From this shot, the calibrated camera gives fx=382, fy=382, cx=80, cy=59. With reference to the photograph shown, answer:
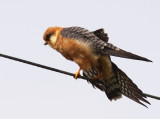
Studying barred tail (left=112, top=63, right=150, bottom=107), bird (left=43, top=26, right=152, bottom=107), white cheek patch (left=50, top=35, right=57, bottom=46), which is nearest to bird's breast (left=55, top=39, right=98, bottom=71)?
bird (left=43, top=26, right=152, bottom=107)

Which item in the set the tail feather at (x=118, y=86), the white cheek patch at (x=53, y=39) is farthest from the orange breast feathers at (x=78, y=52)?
the tail feather at (x=118, y=86)

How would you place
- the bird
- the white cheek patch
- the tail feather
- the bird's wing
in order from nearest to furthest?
the bird's wing < the bird < the tail feather < the white cheek patch

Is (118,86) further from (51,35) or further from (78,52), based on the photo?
(51,35)

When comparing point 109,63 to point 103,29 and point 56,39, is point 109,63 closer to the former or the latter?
point 103,29

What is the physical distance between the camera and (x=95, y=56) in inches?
228

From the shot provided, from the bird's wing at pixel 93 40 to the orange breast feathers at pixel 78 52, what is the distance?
0.21 ft

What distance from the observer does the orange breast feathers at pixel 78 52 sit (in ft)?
19.0

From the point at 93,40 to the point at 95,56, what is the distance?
0.26 m

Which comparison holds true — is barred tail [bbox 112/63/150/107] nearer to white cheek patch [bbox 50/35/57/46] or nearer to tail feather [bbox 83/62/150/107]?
tail feather [bbox 83/62/150/107]

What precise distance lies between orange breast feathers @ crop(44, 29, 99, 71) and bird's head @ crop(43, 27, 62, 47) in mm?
182

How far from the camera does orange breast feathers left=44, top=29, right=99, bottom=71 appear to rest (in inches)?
228

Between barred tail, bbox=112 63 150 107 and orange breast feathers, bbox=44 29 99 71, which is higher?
orange breast feathers, bbox=44 29 99 71

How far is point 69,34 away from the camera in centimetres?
602

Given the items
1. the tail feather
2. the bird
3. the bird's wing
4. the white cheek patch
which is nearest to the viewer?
the bird's wing
